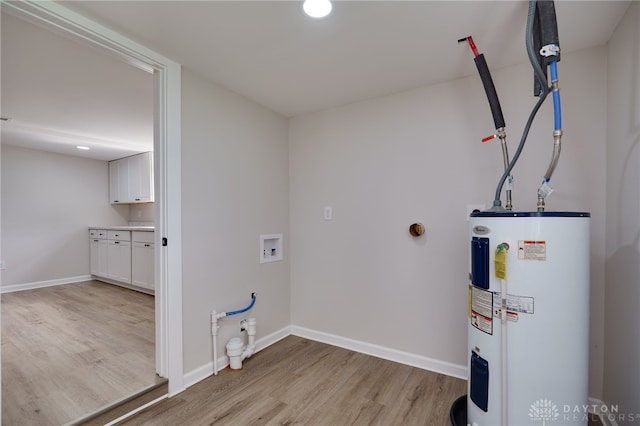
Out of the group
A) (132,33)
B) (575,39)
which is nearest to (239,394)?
(132,33)

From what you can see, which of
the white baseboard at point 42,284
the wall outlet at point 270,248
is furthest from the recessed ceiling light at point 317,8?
the white baseboard at point 42,284

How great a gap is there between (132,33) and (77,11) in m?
0.24

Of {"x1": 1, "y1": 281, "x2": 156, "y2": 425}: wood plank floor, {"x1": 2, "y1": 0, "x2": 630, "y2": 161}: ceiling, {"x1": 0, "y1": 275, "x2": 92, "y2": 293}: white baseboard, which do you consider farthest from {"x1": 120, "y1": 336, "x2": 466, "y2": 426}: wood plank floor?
{"x1": 0, "y1": 275, "x2": 92, "y2": 293}: white baseboard

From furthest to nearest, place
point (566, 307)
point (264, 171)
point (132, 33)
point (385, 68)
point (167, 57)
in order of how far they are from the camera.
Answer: point (264, 171) < point (385, 68) < point (167, 57) < point (132, 33) < point (566, 307)

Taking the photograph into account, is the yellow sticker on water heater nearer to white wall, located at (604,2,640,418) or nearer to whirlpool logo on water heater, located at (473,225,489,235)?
whirlpool logo on water heater, located at (473,225,489,235)

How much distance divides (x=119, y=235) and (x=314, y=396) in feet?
13.1

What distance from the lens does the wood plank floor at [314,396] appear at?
5.43 feet

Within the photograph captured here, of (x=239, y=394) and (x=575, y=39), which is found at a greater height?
(x=575, y=39)

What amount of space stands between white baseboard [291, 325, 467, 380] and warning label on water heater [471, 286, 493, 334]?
2.98ft

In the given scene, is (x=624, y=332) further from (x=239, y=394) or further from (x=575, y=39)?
(x=239, y=394)

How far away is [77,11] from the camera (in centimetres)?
143

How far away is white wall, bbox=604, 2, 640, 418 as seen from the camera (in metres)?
1.33

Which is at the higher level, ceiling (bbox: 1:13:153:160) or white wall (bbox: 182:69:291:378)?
ceiling (bbox: 1:13:153:160)

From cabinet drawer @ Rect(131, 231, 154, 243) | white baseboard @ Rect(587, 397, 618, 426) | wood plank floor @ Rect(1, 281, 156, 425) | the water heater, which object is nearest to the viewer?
the water heater
